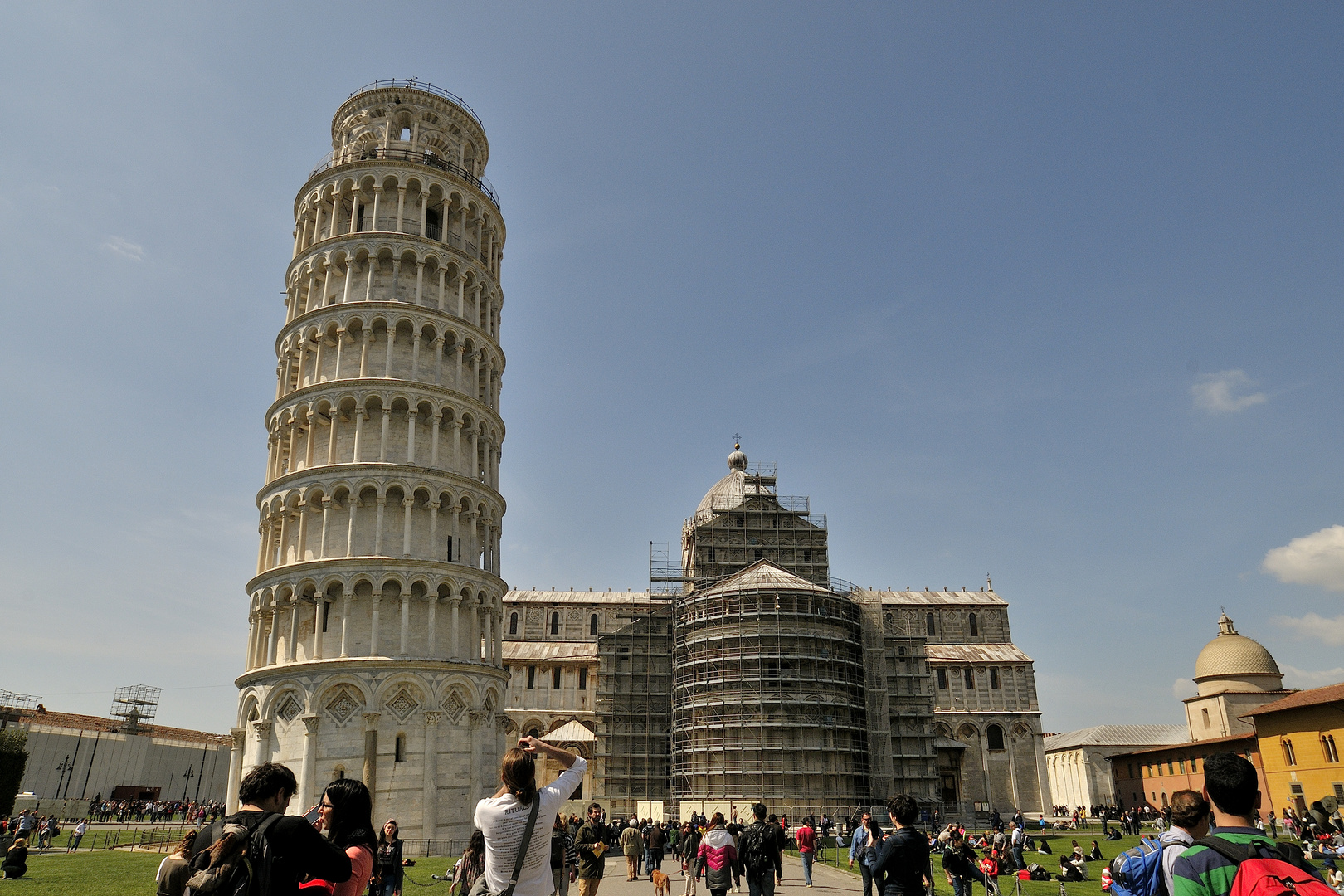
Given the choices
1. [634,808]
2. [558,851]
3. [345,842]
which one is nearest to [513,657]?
[634,808]

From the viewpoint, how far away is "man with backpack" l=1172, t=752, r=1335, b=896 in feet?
13.9

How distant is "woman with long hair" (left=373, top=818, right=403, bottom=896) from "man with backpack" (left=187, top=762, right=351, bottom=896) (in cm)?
783

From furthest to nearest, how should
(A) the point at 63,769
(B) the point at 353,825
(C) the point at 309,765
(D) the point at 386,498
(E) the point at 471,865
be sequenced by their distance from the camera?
(A) the point at 63,769, (D) the point at 386,498, (C) the point at 309,765, (E) the point at 471,865, (B) the point at 353,825

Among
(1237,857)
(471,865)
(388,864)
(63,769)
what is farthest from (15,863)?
(63,769)

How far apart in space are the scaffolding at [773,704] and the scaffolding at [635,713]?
701cm

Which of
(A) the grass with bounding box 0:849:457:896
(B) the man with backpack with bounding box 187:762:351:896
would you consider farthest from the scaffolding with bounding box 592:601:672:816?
(B) the man with backpack with bounding box 187:762:351:896

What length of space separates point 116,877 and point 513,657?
145 feet

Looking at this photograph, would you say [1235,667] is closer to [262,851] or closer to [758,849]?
[758,849]

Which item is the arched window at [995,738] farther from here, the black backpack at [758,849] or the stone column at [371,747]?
the black backpack at [758,849]

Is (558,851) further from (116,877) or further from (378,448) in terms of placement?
(378,448)

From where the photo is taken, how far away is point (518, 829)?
5703 millimetres

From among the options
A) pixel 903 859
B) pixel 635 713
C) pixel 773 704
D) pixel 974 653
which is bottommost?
pixel 903 859

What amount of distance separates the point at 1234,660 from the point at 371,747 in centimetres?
6467

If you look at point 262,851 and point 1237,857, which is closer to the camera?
point 1237,857
